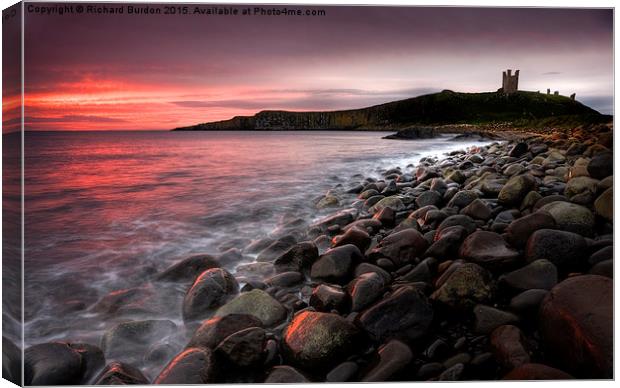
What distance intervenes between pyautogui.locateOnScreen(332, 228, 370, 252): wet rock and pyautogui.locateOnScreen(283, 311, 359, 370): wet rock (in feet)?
4.42

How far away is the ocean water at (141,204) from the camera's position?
4051mm

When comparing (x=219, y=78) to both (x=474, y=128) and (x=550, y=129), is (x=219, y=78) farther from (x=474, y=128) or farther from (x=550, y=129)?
(x=550, y=129)

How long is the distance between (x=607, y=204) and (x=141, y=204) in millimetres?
4528

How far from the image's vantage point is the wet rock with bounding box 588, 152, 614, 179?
445cm

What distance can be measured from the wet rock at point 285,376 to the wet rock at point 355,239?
159 cm

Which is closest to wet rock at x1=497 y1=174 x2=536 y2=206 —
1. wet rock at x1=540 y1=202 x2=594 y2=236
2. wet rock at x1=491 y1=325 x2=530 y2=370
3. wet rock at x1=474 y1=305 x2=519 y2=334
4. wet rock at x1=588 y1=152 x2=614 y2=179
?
wet rock at x1=540 y1=202 x2=594 y2=236

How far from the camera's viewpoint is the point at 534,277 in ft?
13.5

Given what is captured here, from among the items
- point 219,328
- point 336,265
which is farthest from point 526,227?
point 219,328

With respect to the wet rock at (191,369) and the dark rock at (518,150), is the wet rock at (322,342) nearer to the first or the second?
the wet rock at (191,369)

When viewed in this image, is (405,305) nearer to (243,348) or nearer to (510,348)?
(510,348)

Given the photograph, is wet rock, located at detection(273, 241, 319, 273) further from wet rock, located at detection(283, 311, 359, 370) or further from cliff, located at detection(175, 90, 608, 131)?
cliff, located at detection(175, 90, 608, 131)

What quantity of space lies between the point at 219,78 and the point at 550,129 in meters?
3.66

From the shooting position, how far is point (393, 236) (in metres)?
4.91

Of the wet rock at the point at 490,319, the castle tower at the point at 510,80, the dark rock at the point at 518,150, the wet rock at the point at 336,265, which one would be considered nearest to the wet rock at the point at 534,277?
the wet rock at the point at 490,319
